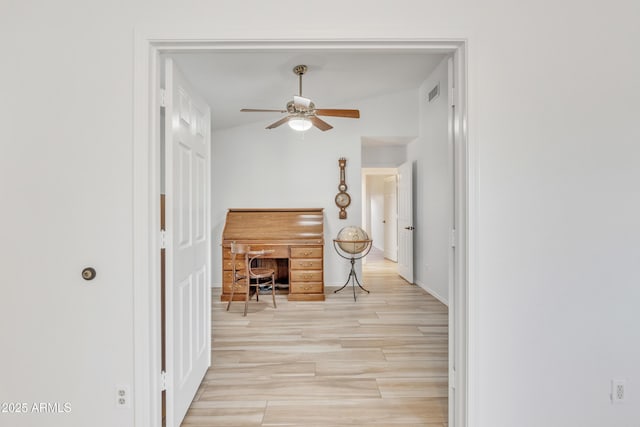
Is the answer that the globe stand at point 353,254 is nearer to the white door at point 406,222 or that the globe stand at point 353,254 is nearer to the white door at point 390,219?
the white door at point 406,222

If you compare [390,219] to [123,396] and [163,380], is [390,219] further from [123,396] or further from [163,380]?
[123,396]

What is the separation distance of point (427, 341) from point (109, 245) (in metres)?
2.72

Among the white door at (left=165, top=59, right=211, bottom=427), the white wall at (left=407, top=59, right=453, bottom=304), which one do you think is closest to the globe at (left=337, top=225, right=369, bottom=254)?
the white wall at (left=407, top=59, right=453, bottom=304)

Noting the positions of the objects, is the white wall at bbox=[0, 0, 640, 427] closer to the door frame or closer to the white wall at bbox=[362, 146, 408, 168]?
the door frame

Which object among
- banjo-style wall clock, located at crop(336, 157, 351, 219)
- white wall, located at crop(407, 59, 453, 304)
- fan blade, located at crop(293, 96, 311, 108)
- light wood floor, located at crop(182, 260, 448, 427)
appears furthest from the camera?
banjo-style wall clock, located at crop(336, 157, 351, 219)

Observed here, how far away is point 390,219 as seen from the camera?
28.1 feet

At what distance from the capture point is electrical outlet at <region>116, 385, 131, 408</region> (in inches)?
60.5

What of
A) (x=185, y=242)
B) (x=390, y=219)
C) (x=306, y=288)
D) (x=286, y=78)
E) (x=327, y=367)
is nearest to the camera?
(x=185, y=242)

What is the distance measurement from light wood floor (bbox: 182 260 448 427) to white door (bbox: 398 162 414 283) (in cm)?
143

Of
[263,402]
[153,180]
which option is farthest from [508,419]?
[153,180]

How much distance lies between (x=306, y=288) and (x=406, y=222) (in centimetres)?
220

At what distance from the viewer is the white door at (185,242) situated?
5.47 ft

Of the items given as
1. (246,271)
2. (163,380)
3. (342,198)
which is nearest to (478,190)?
(163,380)

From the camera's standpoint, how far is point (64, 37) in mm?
1508
